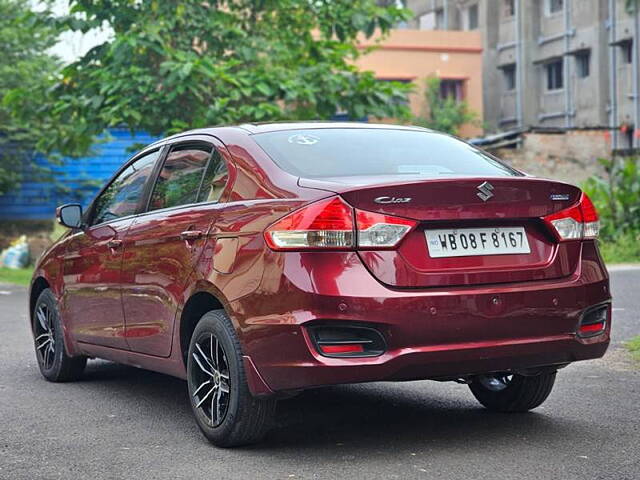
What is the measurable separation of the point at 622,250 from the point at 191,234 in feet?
49.5

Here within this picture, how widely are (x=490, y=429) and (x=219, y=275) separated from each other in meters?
1.57

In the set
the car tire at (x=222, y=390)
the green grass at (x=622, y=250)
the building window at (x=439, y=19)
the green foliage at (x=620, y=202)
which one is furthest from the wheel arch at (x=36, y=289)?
the building window at (x=439, y=19)

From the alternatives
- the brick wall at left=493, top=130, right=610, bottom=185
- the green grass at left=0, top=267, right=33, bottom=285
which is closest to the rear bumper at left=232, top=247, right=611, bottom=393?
the green grass at left=0, top=267, right=33, bottom=285

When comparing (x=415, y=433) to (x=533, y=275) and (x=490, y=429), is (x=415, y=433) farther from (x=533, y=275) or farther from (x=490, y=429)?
(x=533, y=275)

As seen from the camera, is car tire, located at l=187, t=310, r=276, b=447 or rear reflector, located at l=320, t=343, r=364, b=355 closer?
rear reflector, located at l=320, t=343, r=364, b=355

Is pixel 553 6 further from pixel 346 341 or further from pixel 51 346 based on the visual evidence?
pixel 346 341

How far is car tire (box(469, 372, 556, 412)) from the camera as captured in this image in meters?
5.95

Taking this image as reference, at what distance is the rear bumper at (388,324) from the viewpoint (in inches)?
186

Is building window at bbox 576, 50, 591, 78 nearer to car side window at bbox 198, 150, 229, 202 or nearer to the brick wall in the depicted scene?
the brick wall

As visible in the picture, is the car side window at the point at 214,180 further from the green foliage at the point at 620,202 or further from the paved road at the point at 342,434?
the green foliage at the point at 620,202

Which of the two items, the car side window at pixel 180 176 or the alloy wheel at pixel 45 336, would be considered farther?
the alloy wheel at pixel 45 336

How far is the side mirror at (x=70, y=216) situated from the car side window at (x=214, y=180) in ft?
5.85

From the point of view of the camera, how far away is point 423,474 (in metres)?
4.66

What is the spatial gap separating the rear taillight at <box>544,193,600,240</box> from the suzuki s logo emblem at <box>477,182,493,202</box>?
0.33 meters
